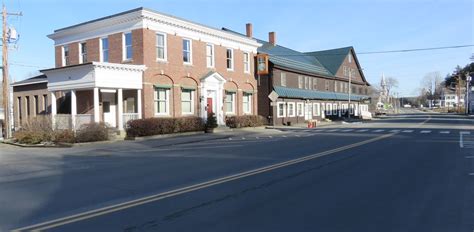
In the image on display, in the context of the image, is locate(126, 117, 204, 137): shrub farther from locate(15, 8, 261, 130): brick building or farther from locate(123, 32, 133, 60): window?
locate(123, 32, 133, 60): window

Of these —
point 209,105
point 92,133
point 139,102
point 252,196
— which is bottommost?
point 252,196

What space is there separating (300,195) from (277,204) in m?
0.90

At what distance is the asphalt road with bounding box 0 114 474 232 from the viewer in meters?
6.37

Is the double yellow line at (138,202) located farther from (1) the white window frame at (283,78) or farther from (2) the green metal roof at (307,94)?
(1) the white window frame at (283,78)

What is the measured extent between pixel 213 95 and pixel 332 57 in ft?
115

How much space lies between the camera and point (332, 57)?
2564 inches

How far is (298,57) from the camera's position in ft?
181

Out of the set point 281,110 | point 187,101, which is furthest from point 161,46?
point 281,110

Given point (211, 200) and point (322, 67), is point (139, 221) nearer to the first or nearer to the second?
point (211, 200)

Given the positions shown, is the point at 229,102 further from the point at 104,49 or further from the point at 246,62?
the point at 104,49

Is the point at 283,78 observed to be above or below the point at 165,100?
above

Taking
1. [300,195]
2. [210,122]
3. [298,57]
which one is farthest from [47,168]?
[298,57]

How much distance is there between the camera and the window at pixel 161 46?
95.9 ft

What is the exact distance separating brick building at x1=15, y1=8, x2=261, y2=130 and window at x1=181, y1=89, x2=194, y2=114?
0.07 meters
